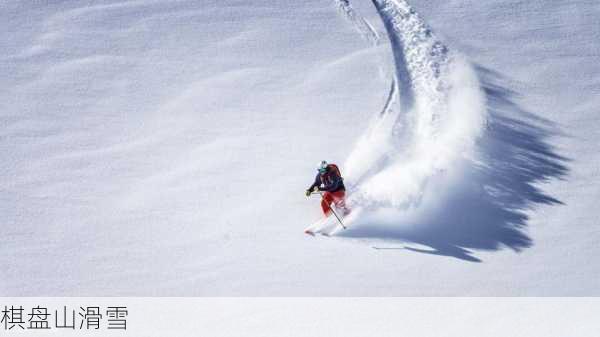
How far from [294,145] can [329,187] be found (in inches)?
46.9

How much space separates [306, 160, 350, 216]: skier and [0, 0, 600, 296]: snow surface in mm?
365

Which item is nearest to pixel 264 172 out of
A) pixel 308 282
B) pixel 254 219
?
pixel 254 219

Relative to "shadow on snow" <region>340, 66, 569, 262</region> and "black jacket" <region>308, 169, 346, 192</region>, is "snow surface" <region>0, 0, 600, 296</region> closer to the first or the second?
"shadow on snow" <region>340, 66, 569, 262</region>

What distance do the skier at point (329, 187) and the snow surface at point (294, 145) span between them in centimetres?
37

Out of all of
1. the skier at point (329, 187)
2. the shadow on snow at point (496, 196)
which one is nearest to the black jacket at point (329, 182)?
the skier at point (329, 187)

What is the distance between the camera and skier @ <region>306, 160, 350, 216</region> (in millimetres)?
10094

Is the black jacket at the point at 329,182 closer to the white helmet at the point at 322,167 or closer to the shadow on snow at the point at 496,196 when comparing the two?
the white helmet at the point at 322,167

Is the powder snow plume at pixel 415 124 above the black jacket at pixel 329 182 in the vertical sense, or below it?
above

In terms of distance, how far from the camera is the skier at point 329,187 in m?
10.1

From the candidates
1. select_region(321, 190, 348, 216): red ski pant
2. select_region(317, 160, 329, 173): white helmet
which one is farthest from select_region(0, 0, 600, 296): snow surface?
select_region(317, 160, 329, 173): white helmet

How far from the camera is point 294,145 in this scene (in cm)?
1098
